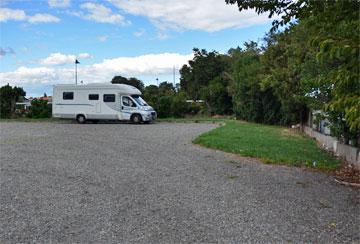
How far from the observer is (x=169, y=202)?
20.8 ft

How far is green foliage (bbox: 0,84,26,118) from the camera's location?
1302 inches

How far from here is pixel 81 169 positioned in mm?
9320

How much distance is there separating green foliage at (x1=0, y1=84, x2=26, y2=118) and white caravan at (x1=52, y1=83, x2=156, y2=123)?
25.3ft

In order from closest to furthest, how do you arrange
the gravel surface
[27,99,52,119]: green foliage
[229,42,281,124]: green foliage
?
the gravel surface → [229,42,281,124]: green foliage → [27,99,52,119]: green foliage

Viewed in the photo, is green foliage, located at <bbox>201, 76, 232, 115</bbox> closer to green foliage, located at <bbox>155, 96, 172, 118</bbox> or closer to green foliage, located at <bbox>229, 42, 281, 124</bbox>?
green foliage, located at <bbox>229, 42, 281, 124</bbox>

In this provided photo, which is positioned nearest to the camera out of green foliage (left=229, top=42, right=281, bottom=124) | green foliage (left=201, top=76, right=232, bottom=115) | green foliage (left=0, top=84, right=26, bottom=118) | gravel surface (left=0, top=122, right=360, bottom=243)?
gravel surface (left=0, top=122, right=360, bottom=243)

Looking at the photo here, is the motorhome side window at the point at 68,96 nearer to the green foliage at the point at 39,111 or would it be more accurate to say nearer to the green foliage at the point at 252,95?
the green foliage at the point at 39,111

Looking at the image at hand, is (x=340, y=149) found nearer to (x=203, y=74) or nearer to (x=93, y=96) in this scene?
(x=93, y=96)

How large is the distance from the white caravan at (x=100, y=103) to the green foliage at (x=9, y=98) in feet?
25.3

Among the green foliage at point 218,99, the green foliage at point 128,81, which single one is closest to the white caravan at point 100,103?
the green foliage at point 218,99

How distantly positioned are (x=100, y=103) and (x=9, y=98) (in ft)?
38.4

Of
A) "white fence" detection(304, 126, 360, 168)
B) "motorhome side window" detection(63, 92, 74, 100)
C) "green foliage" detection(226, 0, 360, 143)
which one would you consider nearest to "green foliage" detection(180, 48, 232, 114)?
"motorhome side window" detection(63, 92, 74, 100)

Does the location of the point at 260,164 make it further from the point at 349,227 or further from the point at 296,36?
the point at 296,36

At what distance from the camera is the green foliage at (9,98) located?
33.1m
